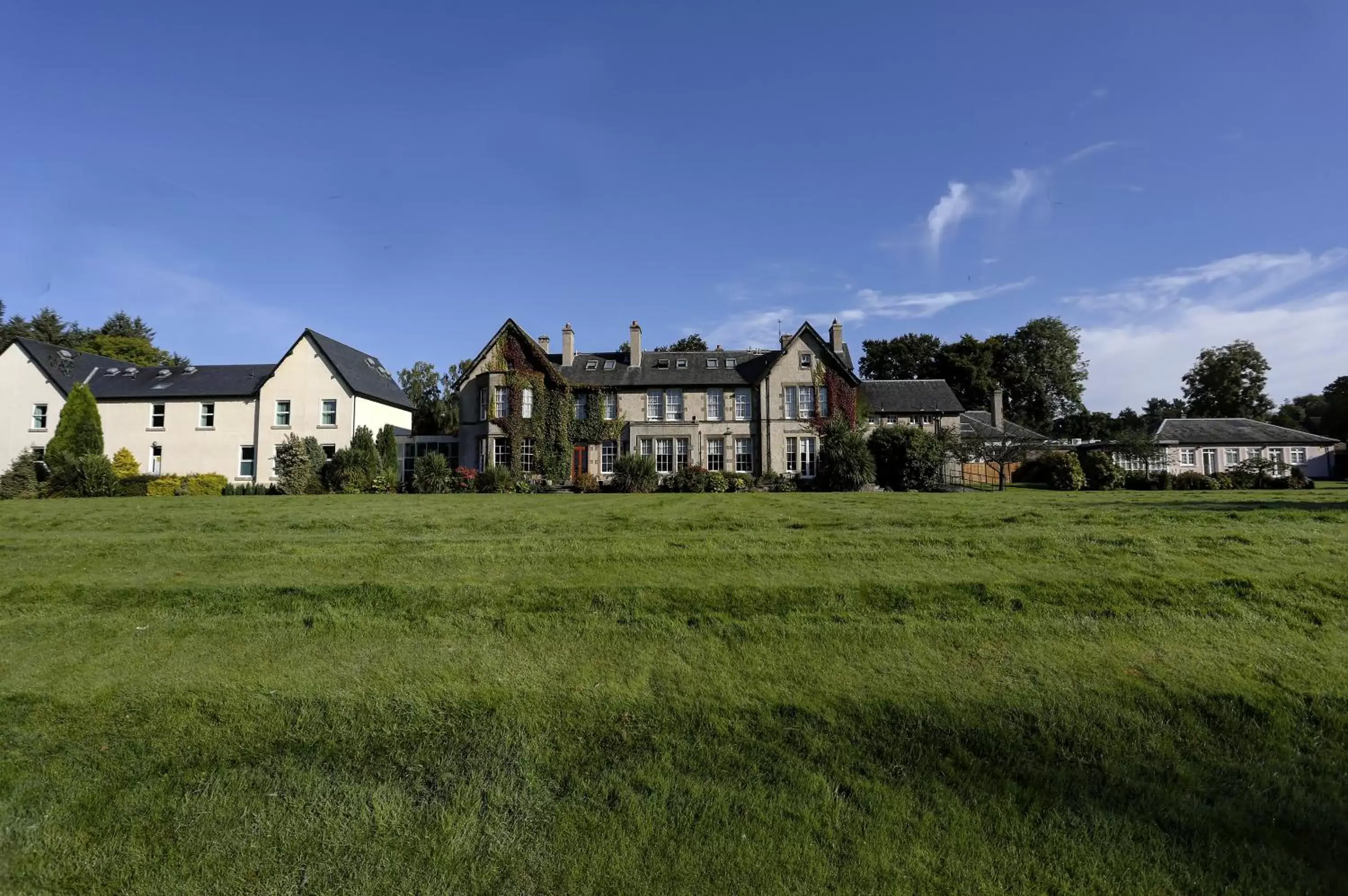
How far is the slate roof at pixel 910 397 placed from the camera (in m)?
37.0

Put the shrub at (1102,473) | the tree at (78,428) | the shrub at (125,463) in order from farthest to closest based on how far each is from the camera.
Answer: the shrub at (125,463) < the tree at (78,428) < the shrub at (1102,473)

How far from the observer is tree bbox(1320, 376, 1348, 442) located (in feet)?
193

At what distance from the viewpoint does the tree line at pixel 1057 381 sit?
6391 cm

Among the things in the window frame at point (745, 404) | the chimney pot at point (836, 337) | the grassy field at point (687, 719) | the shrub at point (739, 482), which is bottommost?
the grassy field at point (687, 719)

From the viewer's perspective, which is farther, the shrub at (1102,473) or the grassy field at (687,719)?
the shrub at (1102,473)

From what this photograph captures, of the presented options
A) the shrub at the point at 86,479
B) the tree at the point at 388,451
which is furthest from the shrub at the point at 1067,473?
the shrub at the point at 86,479

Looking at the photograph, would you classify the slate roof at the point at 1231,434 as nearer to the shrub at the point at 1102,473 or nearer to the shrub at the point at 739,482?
the shrub at the point at 1102,473

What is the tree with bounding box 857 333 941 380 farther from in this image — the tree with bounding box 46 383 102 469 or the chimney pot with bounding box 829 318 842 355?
the tree with bounding box 46 383 102 469

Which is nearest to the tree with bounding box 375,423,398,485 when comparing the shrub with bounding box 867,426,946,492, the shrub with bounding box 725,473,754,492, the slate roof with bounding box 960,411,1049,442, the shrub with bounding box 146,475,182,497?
the shrub with bounding box 146,475,182,497

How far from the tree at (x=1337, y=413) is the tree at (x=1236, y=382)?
175 inches

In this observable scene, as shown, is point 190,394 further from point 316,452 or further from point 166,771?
point 166,771

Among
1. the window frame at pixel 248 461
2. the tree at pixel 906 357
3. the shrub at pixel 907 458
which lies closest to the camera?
the shrub at pixel 907 458

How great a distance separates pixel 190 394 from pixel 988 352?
65.0 metres

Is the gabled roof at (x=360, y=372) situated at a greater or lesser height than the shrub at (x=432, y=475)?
greater
